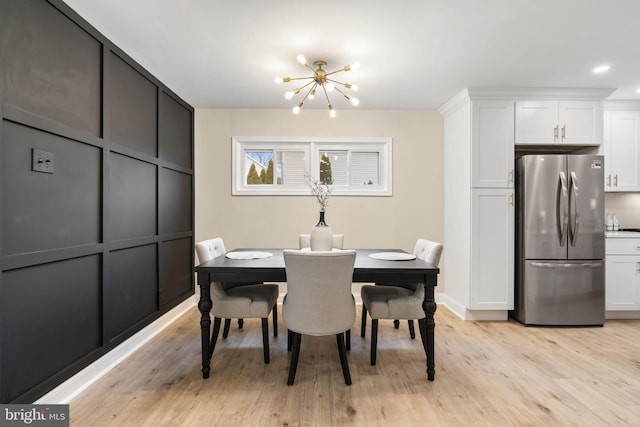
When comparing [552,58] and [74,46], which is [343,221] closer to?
[552,58]

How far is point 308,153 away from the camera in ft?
13.3

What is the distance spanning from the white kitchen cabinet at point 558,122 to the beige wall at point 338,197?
3.07ft

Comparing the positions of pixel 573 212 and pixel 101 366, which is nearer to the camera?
pixel 101 366

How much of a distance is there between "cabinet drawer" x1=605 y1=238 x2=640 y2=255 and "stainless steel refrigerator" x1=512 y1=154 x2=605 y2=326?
0.28 m

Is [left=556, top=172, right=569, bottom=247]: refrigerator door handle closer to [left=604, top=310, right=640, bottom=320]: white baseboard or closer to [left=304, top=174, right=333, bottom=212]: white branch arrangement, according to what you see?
[left=604, top=310, right=640, bottom=320]: white baseboard

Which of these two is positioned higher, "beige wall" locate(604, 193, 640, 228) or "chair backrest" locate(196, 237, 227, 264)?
"beige wall" locate(604, 193, 640, 228)

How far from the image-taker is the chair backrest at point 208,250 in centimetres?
246

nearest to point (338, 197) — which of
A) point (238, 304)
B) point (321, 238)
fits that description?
point (321, 238)

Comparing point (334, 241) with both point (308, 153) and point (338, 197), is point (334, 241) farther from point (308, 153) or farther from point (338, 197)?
point (308, 153)

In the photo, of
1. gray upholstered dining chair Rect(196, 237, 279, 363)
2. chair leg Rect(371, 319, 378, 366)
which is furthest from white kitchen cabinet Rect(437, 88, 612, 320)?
gray upholstered dining chair Rect(196, 237, 279, 363)

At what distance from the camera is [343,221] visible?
13.2 feet

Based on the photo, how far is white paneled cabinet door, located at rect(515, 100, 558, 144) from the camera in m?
3.33

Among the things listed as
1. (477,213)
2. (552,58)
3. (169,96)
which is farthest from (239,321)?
(552,58)

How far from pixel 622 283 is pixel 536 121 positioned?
1.99 metres
